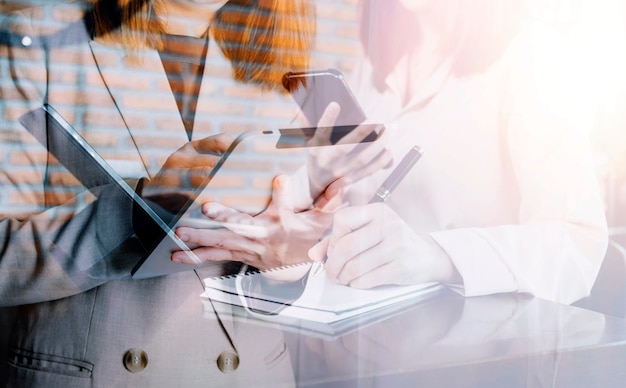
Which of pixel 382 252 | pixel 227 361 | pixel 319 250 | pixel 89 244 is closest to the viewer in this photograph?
pixel 89 244

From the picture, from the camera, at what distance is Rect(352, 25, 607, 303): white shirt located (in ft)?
4.92

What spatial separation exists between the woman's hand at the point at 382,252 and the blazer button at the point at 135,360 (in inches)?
16.7

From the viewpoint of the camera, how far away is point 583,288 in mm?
1641

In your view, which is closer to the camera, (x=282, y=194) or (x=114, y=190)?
(x=114, y=190)

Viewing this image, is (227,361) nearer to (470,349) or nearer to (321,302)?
(321,302)

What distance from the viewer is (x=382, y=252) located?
4.99 feet

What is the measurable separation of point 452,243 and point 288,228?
1.32 ft

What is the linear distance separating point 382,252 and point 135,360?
57 cm

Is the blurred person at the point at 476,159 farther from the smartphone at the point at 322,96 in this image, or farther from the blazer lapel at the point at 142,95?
the blazer lapel at the point at 142,95

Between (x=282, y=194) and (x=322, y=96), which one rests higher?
(x=322, y=96)

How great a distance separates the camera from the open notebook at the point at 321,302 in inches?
52.2

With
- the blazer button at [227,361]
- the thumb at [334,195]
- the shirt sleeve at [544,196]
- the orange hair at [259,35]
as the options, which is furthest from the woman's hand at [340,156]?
the blazer button at [227,361]

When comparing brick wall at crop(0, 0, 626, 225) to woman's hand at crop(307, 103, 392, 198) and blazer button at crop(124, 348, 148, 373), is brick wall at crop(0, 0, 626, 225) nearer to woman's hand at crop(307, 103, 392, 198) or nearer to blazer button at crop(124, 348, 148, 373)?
woman's hand at crop(307, 103, 392, 198)

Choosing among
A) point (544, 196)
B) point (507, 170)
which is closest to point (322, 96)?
point (507, 170)
